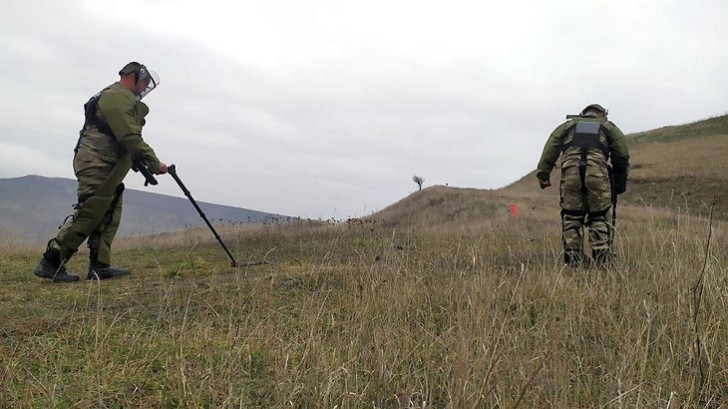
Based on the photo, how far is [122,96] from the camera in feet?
16.2

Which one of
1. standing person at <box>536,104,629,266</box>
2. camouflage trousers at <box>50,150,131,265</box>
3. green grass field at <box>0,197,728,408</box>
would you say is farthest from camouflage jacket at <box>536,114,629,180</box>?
camouflage trousers at <box>50,150,131,265</box>

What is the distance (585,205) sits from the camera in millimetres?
5520

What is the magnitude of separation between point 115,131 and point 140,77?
75 cm

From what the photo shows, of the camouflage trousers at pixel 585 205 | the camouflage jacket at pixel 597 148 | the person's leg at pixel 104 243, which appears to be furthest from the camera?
the camouflage jacket at pixel 597 148

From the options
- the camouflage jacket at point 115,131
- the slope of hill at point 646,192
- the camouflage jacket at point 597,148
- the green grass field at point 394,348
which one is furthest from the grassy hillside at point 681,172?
the camouflage jacket at point 115,131

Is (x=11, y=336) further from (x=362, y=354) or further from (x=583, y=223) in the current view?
(x=583, y=223)

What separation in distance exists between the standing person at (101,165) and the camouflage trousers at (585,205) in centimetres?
451

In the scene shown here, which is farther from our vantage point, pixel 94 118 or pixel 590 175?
pixel 590 175

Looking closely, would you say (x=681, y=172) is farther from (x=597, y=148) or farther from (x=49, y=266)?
(x=49, y=266)

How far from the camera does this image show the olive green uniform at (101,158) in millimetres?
4914

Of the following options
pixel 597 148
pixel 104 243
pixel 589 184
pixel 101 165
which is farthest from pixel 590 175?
pixel 104 243

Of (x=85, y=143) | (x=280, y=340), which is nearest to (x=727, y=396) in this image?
(x=280, y=340)

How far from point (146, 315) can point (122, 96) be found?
276 cm

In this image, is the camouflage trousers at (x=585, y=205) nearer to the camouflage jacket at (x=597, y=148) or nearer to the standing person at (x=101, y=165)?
the camouflage jacket at (x=597, y=148)
